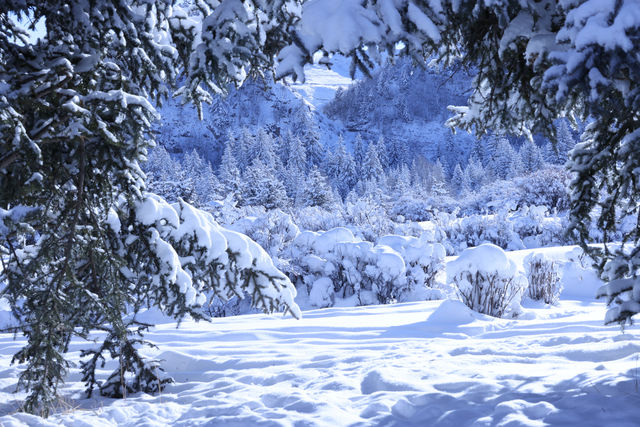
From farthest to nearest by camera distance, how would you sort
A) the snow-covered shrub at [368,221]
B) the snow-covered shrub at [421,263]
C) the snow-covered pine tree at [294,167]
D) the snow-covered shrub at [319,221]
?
the snow-covered pine tree at [294,167] → the snow-covered shrub at [319,221] → the snow-covered shrub at [368,221] → the snow-covered shrub at [421,263]

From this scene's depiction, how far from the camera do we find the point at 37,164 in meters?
2.41

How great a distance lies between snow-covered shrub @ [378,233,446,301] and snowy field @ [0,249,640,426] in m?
3.93

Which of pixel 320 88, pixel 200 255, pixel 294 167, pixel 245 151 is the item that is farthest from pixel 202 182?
pixel 320 88

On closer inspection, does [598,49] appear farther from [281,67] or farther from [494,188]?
[494,188]

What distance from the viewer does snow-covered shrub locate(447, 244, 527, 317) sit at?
22.9 feet

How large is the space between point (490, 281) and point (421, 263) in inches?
135

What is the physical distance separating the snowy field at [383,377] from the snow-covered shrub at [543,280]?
2.27 m

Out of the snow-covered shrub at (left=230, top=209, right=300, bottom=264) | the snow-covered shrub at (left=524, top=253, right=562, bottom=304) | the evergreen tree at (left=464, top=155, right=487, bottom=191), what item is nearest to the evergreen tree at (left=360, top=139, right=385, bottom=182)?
the evergreen tree at (left=464, top=155, right=487, bottom=191)

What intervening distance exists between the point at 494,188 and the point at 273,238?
18117 millimetres

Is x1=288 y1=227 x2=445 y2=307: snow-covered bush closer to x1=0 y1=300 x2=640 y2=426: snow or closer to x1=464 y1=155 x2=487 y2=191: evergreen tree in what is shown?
x1=0 y1=300 x2=640 y2=426: snow

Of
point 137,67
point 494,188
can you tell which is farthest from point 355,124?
point 137,67

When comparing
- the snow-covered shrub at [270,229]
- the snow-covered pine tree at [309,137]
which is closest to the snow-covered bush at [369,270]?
the snow-covered shrub at [270,229]

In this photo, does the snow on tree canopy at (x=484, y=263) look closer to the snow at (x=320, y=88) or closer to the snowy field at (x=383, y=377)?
the snowy field at (x=383, y=377)

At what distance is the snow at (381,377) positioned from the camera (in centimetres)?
281
